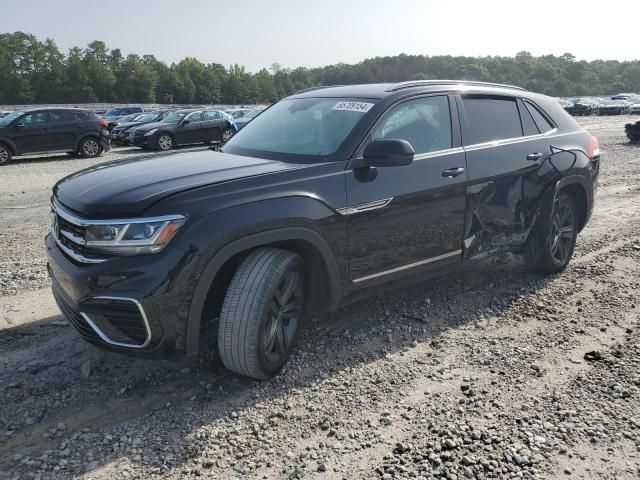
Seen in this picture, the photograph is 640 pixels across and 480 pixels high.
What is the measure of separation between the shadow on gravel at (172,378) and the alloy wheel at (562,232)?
0.82m

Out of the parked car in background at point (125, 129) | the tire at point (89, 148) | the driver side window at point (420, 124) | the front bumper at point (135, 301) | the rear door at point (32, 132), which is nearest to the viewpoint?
the front bumper at point (135, 301)

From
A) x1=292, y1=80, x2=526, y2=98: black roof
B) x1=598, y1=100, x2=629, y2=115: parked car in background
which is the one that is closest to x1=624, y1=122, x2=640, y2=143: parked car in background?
x1=292, y1=80, x2=526, y2=98: black roof

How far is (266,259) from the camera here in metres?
3.25

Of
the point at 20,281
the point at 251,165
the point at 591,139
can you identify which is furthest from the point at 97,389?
the point at 591,139

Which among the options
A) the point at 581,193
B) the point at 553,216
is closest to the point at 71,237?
the point at 553,216

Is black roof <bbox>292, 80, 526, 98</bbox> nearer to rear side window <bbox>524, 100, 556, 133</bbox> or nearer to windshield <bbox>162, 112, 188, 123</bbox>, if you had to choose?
rear side window <bbox>524, 100, 556, 133</bbox>

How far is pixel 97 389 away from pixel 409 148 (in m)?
2.44

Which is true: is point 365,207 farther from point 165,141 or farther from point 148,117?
point 148,117

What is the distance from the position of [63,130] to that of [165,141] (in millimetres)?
3347

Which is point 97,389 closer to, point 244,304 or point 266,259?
point 244,304

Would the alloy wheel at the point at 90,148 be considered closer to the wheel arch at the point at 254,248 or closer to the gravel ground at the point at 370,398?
the gravel ground at the point at 370,398

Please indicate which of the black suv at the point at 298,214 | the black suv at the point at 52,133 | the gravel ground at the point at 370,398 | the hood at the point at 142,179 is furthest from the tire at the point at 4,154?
the hood at the point at 142,179

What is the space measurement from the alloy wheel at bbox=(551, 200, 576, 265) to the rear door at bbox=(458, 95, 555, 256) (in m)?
0.42

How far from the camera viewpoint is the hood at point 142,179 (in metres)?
→ 2.99
